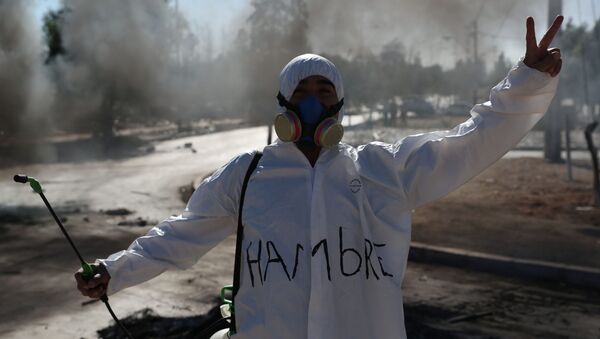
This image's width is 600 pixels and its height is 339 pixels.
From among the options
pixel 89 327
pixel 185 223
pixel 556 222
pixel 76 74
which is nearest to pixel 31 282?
pixel 89 327

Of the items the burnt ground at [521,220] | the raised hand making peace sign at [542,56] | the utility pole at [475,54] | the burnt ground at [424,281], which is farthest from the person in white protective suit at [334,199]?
the utility pole at [475,54]

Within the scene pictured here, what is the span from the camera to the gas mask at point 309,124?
2.20 meters

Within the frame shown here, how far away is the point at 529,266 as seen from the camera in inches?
261

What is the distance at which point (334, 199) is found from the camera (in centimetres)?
213

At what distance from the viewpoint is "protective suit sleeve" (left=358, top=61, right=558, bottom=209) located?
7.12 ft

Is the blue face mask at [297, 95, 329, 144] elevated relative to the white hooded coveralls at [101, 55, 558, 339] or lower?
elevated

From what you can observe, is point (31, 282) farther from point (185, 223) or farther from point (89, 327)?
point (185, 223)

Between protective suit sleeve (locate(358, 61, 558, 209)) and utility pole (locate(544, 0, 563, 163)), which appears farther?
utility pole (locate(544, 0, 563, 163))

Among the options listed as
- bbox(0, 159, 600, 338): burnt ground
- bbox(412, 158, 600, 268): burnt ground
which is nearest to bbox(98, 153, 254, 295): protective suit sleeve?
bbox(0, 159, 600, 338): burnt ground

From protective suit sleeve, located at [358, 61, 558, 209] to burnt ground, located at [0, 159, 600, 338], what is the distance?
1.22m

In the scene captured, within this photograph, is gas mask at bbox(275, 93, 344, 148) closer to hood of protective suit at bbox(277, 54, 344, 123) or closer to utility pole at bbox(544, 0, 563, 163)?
hood of protective suit at bbox(277, 54, 344, 123)

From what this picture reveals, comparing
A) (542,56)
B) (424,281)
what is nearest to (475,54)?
(424,281)

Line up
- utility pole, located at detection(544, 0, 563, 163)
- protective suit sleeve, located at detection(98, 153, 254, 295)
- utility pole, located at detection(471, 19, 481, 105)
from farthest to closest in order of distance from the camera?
utility pole, located at detection(471, 19, 481, 105), utility pole, located at detection(544, 0, 563, 163), protective suit sleeve, located at detection(98, 153, 254, 295)

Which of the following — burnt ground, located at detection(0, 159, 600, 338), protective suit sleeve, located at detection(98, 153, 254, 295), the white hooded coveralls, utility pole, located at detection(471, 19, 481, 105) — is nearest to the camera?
the white hooded coveralls
